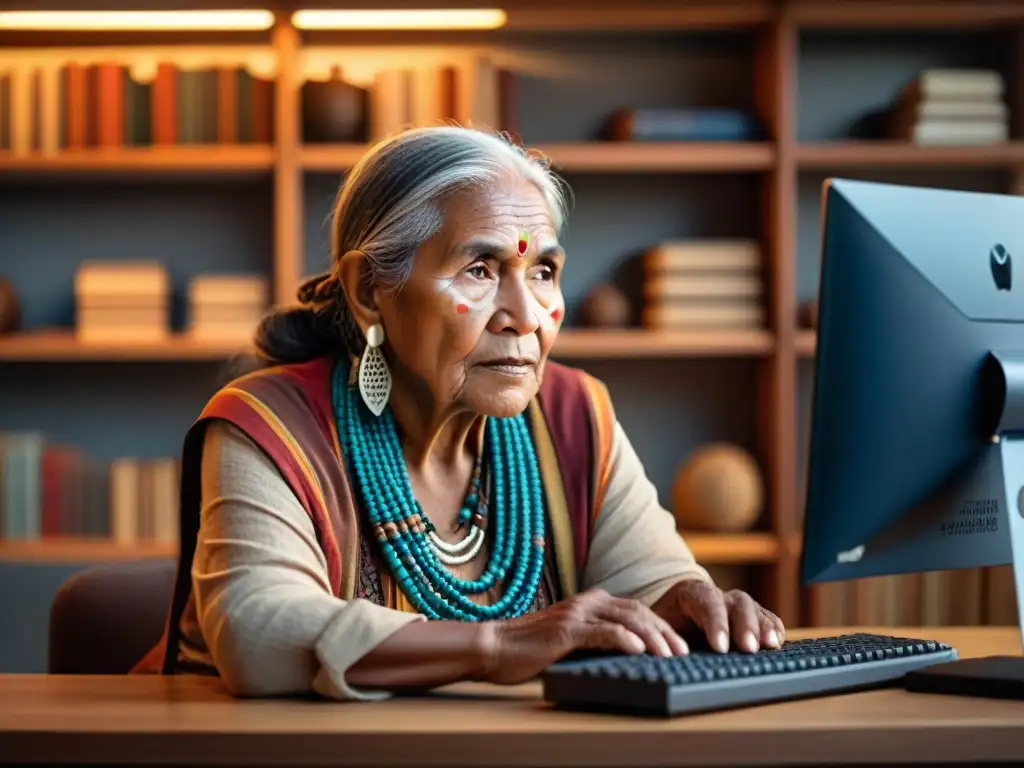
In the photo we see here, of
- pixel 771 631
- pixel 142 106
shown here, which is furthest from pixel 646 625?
pixel 142 106

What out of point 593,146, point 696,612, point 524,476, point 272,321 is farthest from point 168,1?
point 696,612

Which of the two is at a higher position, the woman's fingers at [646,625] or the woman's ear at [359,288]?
the woman's ear at [359,288]

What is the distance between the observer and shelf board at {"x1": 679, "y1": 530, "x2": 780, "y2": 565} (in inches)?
145

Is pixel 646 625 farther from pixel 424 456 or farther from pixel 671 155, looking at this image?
pixel 671 155

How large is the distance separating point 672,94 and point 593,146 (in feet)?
1.53

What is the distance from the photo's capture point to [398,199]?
173 cm

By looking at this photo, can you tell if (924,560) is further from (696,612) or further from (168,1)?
(168,1)

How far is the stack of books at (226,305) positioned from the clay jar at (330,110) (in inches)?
17.3

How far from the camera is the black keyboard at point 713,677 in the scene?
118cm

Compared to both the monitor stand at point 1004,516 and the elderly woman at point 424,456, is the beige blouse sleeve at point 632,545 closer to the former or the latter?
the elderly woman at point 424,456

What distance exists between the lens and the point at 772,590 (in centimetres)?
382

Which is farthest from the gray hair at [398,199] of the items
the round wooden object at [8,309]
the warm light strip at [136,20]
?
the round wooden object at [8,309]

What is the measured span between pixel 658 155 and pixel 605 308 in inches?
17.5

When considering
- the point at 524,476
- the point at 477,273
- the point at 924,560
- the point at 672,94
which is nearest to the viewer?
the point at 924,560
